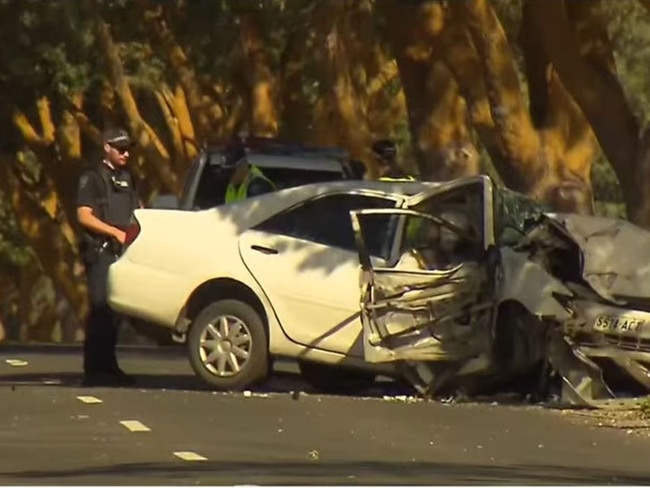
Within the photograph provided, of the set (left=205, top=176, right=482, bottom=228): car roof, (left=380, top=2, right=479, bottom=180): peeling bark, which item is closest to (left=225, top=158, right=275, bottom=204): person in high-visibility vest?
(left=205, top=176, right=482, bottom=228): car roof

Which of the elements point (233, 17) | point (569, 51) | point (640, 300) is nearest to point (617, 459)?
point (640, 300)

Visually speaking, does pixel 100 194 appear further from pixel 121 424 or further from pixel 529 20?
pixel 529 20

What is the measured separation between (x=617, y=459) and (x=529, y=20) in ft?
39.4

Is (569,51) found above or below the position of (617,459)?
above

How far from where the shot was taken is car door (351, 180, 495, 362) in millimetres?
15094

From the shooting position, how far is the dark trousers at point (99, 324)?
16.2m

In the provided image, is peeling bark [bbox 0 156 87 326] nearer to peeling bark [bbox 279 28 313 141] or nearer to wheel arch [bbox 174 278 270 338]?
peeling bark [bbox 279 28 313 141]

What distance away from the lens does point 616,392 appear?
15109mm

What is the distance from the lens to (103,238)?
16.2m

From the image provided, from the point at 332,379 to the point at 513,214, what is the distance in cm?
200

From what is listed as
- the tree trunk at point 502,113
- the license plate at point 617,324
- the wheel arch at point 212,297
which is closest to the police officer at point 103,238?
the wheel arch at point 212,297

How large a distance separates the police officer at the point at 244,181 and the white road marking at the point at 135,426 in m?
4.27

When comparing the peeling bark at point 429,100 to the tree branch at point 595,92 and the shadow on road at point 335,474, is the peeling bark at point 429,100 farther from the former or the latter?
the shadow on road at point 335,474

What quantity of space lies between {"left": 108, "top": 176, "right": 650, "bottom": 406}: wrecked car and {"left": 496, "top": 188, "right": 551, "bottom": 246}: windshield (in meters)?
0.02
